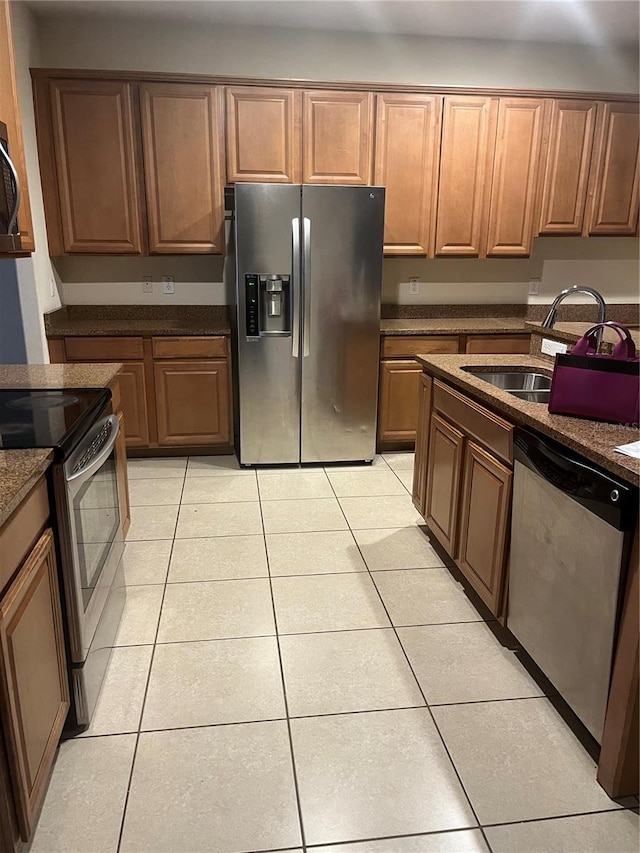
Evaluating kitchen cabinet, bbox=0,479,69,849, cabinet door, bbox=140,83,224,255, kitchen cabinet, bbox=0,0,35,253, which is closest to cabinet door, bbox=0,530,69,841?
kitchen cabinet, bbox=0,479,69,849

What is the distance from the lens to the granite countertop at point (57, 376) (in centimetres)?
229

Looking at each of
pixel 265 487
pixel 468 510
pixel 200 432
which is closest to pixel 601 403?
pixel 468 510

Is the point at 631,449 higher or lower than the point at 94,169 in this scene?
lower

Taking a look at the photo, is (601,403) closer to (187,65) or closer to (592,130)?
(592,130)

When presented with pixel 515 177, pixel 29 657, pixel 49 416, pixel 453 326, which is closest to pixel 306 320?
pixel 453 326

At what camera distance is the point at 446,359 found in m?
2.83

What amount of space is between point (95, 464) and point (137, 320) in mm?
2636

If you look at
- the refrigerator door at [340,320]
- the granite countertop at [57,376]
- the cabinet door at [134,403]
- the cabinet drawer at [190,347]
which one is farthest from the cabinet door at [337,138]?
the granite countertop at [57,376]

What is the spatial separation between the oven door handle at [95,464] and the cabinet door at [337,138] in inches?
97.8

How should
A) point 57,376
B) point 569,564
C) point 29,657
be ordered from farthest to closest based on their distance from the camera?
point 57,376, point 569,564, point 29,657

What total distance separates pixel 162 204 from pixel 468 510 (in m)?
2.72

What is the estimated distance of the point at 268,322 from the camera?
3.71 metres

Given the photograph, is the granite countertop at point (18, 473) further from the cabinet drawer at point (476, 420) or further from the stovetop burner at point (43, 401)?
the cabinet drawer at point (476, 420)

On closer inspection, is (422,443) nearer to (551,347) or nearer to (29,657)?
(551,347)
